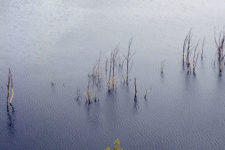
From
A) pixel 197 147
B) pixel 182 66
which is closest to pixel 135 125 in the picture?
pixel 197 147

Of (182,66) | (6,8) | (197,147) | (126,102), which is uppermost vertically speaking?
(6,8)

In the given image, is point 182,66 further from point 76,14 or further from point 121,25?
point 76,14

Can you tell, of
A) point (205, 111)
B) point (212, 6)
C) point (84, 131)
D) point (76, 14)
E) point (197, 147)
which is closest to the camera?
point (197, 147)

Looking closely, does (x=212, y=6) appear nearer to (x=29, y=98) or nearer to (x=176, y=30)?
(x=176, y=30)

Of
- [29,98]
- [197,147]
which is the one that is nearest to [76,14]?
[29,98]

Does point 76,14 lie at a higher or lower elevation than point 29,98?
higher

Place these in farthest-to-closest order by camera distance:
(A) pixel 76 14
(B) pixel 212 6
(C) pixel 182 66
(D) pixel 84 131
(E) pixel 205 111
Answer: (B) pixel 212 6, (A) pixel 76 14, (C) pixel 182 66, (E) pixel 205 111, (D) pixel 84 131

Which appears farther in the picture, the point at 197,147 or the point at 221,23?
the point at 221,23
